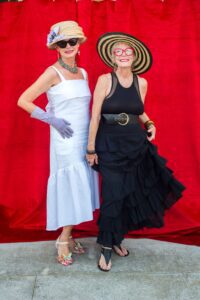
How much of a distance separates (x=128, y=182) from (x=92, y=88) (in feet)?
3.31

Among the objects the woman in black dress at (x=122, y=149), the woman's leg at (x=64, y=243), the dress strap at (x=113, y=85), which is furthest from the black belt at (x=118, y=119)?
the woman's leg at (x=64, y=243)

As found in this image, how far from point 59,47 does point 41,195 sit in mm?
1474

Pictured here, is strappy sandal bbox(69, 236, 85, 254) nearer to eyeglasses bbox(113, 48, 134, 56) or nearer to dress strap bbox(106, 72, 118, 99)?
dress strap bbox(106, 72, 118, 99)

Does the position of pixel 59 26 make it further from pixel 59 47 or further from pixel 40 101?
pixel 40 101

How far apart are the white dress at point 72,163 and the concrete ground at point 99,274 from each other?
0.39m

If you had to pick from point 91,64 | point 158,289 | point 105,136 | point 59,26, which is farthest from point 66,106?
point 158,289

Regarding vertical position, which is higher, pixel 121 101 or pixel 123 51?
pixel 123 51

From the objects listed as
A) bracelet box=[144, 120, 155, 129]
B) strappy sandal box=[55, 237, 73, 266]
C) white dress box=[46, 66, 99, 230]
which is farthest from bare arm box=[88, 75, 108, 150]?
strappy sandal box=[55, 237, 73, 266]

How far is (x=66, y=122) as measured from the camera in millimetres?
2650

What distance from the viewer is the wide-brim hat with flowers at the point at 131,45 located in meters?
2.55

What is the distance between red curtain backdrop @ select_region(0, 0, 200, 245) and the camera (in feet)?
10.4

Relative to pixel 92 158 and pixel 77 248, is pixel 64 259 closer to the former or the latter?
pixel 77 248

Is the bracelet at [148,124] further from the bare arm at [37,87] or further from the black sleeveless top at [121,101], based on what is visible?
the bare arm at [37,87]

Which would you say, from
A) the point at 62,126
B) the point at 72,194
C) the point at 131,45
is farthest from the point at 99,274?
the point at 131,45
